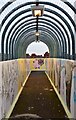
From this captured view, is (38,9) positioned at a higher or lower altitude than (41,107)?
higher

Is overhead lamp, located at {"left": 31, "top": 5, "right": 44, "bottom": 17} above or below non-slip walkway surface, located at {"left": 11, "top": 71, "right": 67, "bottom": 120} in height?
above

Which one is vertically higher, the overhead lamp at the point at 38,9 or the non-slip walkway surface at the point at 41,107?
the overhead lamp at the point at 38,9

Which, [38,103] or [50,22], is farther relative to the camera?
[50,22]

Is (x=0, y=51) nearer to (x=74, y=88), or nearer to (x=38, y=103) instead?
(x=38, y=103)

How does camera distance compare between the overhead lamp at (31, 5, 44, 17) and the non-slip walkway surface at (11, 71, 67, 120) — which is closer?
the non-slip walkway surface at (11, 71, 67, 120)

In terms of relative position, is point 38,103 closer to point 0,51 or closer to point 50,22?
point 0,51

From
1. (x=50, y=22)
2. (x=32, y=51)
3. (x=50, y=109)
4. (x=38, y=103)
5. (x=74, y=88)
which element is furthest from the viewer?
(x=32, y=51)

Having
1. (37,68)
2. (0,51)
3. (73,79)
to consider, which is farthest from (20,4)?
(37,68)

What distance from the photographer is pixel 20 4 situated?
532 inches

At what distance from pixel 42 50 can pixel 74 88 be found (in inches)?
1604

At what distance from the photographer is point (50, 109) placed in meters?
11.5

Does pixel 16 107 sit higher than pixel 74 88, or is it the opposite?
pixel 74 88

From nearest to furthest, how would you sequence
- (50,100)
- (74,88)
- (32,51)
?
(74,88), (50,100), (32,51)

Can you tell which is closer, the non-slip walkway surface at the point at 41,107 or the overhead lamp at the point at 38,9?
the non-slip walkway surface at the point at 41,107
